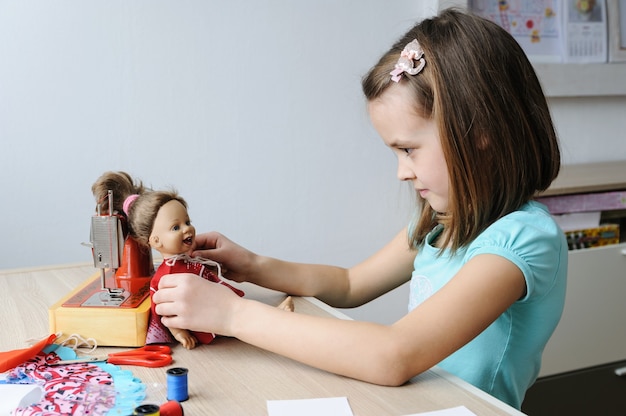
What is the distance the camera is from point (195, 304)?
0.98 meters

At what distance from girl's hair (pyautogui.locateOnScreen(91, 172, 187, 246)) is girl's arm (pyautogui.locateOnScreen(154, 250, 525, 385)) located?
0.11 metres

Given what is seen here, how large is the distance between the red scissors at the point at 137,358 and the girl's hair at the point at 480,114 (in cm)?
45

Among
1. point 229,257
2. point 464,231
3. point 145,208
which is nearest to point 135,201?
point 145,208

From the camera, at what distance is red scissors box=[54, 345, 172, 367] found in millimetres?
938

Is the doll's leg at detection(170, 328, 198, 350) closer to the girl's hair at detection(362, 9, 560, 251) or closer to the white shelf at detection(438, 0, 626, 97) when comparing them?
the girl's hair at detection(362, 9, 560, 251)

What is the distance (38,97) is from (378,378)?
1.22 metres

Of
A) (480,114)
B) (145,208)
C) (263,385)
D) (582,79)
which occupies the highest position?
(582,79)

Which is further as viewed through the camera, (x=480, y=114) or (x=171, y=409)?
(x=480, y=114)

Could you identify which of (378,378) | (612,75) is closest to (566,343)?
(612,75)

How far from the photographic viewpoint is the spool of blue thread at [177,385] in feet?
2.70

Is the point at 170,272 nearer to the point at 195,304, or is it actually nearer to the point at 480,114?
the point at 195,304

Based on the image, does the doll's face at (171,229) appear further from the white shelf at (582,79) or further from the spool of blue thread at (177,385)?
the white shelf at (582,79)

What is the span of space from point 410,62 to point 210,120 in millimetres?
988

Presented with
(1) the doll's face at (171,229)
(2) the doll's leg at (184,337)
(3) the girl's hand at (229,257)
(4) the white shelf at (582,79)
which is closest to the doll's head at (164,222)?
(1) the doll's face at (171,229)
